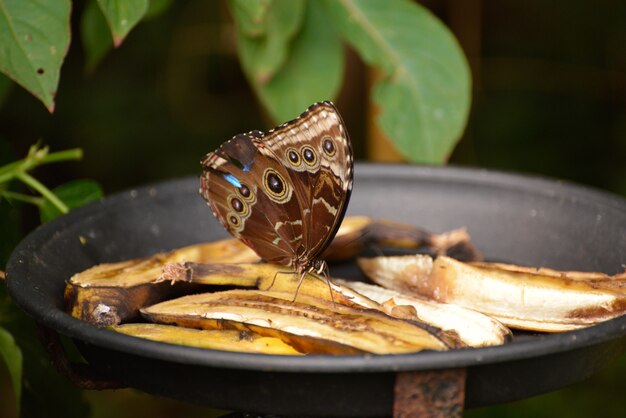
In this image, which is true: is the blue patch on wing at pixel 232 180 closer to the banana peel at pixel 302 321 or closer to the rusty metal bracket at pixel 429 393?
the banana peel at pixel 302 321

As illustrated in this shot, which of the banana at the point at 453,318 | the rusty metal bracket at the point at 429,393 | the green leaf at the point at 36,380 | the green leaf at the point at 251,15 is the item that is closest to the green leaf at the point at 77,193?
the green leaf at the point at 36,380

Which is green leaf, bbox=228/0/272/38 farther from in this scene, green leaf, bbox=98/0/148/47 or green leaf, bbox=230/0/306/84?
green leaf, bbox=98/0/148/47

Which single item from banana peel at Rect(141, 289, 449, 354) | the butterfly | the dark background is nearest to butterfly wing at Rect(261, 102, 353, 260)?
the butterfly

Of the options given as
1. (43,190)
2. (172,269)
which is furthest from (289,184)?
(43,190)

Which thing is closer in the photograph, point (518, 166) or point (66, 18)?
point (66, 18)

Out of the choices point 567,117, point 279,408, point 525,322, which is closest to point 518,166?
point 567,117

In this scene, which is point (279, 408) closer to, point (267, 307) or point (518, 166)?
point (267, 307)
